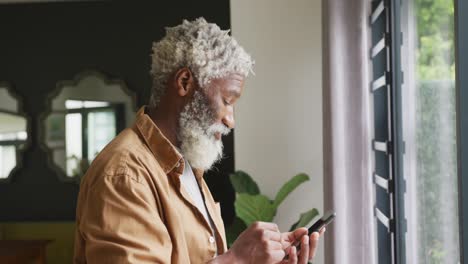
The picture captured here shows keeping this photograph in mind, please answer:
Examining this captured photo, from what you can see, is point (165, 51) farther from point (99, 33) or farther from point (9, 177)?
point (9, 177)

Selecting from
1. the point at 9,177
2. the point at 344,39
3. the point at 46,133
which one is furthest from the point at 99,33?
the point at 344,39

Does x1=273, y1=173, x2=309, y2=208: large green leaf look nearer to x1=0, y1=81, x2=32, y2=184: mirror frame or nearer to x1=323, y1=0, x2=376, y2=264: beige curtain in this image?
x1=323, y1=0, x2=376, y2=264: beige curtain

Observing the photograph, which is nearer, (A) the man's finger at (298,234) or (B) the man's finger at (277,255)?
(B) the man's finger at (277,255)

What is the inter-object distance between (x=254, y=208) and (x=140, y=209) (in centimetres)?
266

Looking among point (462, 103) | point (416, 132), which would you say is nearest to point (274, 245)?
point (462, 103)

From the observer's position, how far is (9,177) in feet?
18.2

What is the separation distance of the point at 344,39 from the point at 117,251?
214cm

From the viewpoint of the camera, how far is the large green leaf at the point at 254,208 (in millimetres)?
3977

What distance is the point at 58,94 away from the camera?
5.45 m

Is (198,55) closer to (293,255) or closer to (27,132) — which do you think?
(293,255)

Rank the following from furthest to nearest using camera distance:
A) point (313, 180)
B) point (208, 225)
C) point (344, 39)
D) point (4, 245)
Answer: point (4, 245) < point (313, 180) < point (344, 39) < point (208, 225)

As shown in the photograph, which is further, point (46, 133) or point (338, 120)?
point (46, 133)

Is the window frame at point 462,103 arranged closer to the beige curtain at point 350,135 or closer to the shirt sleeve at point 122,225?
the shirt sleeve at point 122,225

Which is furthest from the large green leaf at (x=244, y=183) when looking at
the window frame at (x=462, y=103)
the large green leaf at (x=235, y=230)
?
the window frame at (x=462, y=103)
